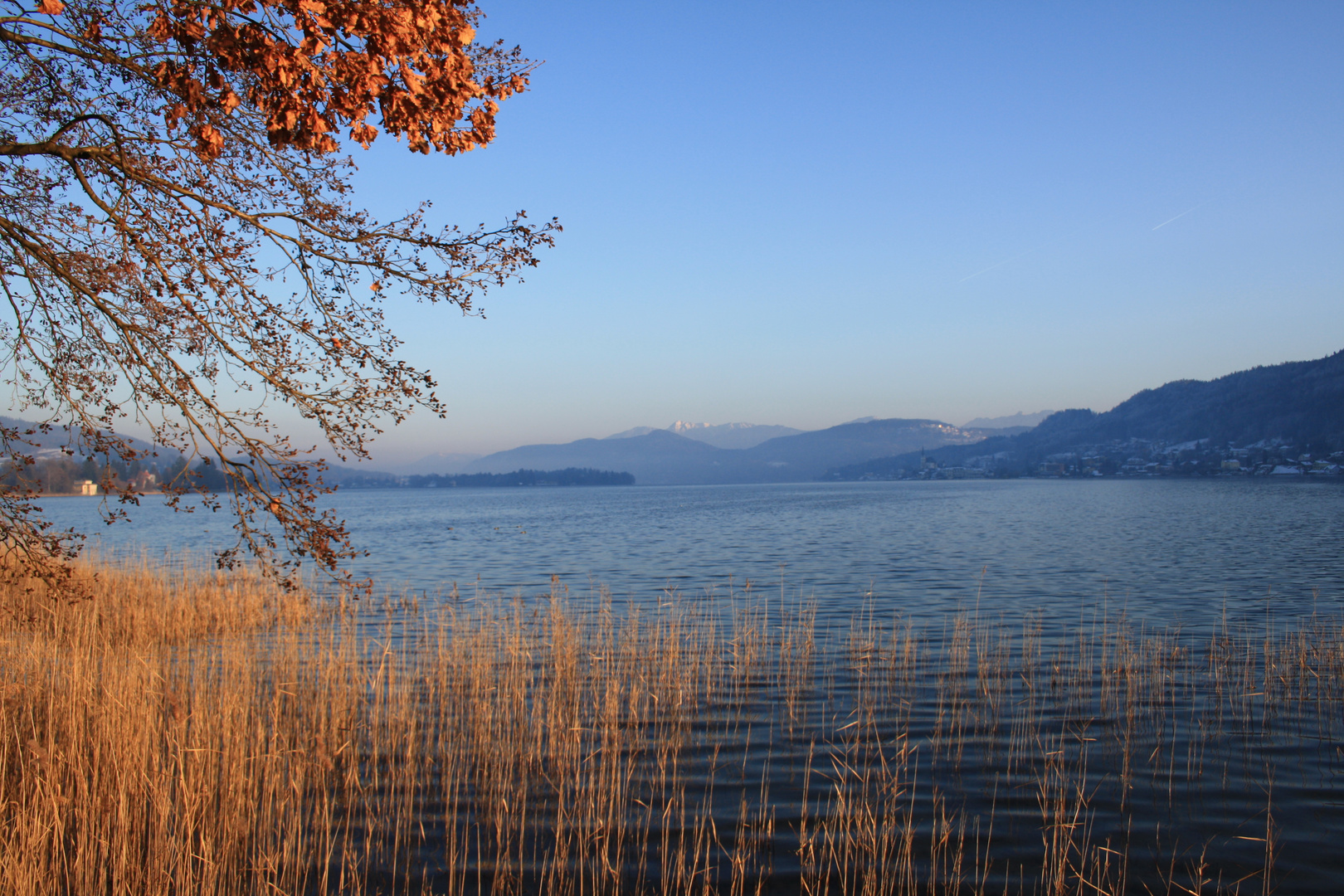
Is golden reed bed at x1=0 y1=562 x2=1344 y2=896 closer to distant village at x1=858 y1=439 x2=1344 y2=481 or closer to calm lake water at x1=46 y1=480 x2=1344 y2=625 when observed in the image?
calm lake water at x1=46 y1=480 x2=1344 y2=625

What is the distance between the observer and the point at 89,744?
24.3 feet

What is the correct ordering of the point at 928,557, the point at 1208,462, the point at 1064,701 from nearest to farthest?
the point at 1064,701 < the point at 928,557 < the point at 1208,462

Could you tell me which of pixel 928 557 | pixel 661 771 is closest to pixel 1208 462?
pixel 928 557

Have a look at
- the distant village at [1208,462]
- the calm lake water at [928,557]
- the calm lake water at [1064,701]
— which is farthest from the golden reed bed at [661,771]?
the distant village at [1208,462]

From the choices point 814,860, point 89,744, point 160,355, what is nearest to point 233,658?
point 89,744

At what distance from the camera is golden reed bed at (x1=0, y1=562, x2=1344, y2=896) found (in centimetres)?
607

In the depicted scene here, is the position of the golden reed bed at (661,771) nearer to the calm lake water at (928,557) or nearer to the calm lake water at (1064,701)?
A: the calm lake water at (1064,701)

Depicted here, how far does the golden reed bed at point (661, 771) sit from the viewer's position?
6.07 m

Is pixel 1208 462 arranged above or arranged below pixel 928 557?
above

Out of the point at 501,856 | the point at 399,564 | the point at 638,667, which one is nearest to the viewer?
the point at 501,856

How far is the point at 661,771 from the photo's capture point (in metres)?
7.61

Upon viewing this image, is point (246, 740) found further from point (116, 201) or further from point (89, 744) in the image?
point (116, 201)

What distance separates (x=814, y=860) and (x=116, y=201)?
8.57 metres

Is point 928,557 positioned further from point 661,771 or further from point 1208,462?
point 1208,462
